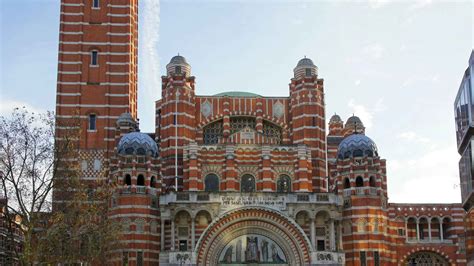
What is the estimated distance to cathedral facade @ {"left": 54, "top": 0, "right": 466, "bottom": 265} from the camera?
63969mm

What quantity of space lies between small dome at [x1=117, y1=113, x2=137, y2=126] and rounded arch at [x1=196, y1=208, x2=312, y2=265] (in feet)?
51.5

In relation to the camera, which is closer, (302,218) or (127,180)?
(302,218)

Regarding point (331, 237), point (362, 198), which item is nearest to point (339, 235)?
point (331, 237)

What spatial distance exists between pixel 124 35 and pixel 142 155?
1657cm

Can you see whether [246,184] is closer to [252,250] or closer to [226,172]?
[226,172]

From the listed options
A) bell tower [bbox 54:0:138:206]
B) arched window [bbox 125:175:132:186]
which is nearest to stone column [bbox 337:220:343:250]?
arched window [bbox 125:175:132:186]

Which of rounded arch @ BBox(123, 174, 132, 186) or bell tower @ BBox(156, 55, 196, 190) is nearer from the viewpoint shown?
rounded arch @ BBox(123, 174, 132, 186)

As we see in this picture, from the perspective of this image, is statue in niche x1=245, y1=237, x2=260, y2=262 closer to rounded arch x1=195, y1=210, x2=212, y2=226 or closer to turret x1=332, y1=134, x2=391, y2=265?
rounded arch x1=195, y1=210, x2=212, y2=226

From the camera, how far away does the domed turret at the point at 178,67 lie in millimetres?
73875

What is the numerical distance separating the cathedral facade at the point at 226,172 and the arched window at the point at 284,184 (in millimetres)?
108

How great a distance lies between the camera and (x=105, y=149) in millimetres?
74125

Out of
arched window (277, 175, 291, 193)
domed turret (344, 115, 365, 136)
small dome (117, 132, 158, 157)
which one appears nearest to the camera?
small dome (117, 132, 158, 157)

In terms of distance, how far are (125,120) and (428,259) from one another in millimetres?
32403

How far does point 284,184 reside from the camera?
6988 cm
